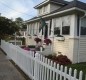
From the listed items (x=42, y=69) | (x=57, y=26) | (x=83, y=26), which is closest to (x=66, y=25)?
(x=83, y=26)

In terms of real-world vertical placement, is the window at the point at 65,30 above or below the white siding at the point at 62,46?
above

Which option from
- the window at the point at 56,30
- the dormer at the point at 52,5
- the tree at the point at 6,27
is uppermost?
the dormer at the point at 52,5

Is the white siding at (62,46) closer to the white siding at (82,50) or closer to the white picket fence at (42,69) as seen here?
the white siding at (82,50)

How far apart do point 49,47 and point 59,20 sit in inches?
Result: 100

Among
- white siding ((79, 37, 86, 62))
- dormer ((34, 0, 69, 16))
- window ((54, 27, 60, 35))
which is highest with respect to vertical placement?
dormer ((34, 0, 69, 16))

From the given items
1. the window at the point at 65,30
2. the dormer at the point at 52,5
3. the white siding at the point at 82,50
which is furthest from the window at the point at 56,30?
the dormer at the point at 52,5

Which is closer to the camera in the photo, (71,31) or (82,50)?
(71,31)

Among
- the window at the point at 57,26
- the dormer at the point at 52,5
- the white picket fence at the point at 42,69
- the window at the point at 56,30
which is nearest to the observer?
the white picket fence at the point at 42,69

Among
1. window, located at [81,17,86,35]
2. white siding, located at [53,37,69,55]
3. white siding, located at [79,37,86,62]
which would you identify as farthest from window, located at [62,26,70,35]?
white siding, located at [79,37,86,62]

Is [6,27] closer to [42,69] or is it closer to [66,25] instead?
[66,25]

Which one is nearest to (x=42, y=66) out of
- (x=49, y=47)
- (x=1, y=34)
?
(x=49, y=47)

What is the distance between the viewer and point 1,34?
2608 cm

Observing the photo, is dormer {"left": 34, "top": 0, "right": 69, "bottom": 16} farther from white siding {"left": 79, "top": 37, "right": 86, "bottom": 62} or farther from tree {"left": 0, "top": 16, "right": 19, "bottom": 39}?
white siding {"left": 79, "top": 37, "right": 86, "bottom": 62}

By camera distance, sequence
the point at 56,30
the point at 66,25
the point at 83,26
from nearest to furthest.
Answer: the point at 83,26 < the point at 66,25 < the point at 56,30
